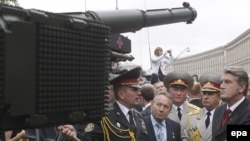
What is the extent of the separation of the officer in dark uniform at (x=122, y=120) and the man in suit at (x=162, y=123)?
0.49 m

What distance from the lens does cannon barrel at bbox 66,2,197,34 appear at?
3010 millimetres

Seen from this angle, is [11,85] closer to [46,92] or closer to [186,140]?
[46,92]

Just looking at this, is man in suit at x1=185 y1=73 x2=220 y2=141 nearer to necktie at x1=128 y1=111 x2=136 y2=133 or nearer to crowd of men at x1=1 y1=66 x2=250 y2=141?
crowd of men at x1=1 y1=66 x2=250 y2=141

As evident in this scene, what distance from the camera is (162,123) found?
18.9 ft

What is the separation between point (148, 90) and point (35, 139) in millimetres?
3173

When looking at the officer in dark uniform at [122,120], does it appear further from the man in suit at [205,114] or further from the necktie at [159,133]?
the man in suit at [205,114]

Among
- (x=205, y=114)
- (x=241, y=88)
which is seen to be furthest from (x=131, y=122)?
(x=205, y=114)

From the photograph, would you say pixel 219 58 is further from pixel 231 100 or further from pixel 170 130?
pixel 231 100

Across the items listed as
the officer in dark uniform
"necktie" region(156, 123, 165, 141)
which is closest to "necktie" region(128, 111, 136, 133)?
the officer in dark uniform

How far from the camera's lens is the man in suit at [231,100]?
4.72 metres

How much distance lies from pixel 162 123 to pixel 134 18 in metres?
2.57

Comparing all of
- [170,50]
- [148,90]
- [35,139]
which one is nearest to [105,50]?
[35,139]

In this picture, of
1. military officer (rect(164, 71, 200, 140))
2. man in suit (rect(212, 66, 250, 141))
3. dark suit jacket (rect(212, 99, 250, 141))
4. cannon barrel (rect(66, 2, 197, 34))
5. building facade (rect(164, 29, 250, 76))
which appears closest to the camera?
cannon barrel (rect(66, 2, 197, 34))

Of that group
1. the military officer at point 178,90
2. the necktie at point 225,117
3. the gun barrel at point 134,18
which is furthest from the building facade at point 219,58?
the gun barrel at point 134,18
